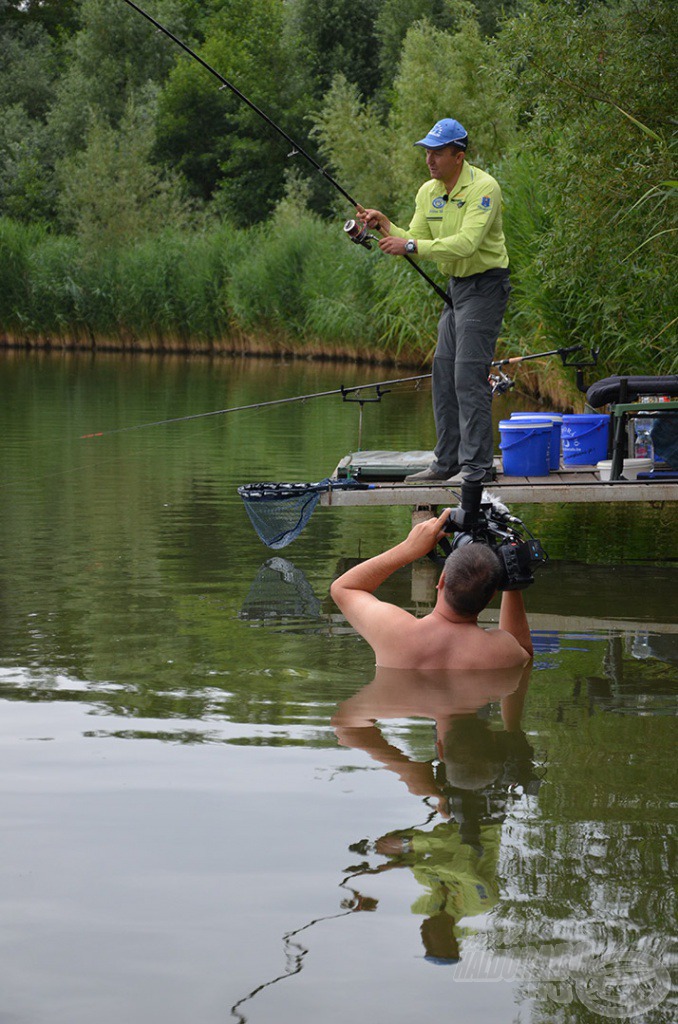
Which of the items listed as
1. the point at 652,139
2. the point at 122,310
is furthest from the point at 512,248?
the point at 122,310

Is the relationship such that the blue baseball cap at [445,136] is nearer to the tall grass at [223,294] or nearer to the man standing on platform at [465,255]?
the man standing on platform at [465,255]

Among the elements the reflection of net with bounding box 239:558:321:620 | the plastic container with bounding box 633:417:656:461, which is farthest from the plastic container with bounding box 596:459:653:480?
the reflection of net with bounding box 239:558:321:620

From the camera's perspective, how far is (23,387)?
21.1 meters

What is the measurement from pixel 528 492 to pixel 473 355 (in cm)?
103

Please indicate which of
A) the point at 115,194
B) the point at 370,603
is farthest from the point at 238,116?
the point at 370,603

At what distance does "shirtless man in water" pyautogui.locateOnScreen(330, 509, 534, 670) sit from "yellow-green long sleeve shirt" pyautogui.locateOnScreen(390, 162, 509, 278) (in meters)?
1.94

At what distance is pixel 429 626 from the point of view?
215 inches

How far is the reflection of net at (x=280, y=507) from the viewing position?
7910 millimetres

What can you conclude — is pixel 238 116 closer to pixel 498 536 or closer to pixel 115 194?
pixel 115 194

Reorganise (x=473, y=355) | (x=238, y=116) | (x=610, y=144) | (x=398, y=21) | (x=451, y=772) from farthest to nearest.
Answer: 1. (x=238, y=116)
2. (x=398, y=21)
3. (x=610, y=144)
4. (x=473, y=355)
5. (x=451, y=772)

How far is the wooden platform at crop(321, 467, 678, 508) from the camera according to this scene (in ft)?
25.8

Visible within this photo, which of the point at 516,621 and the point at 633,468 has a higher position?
the point at 633,468

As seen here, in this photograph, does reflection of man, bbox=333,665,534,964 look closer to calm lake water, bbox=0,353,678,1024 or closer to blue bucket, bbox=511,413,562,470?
calm lake water, bbox=0,353,678,1024

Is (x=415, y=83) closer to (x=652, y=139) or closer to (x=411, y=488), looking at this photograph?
(x=652, y=139)
